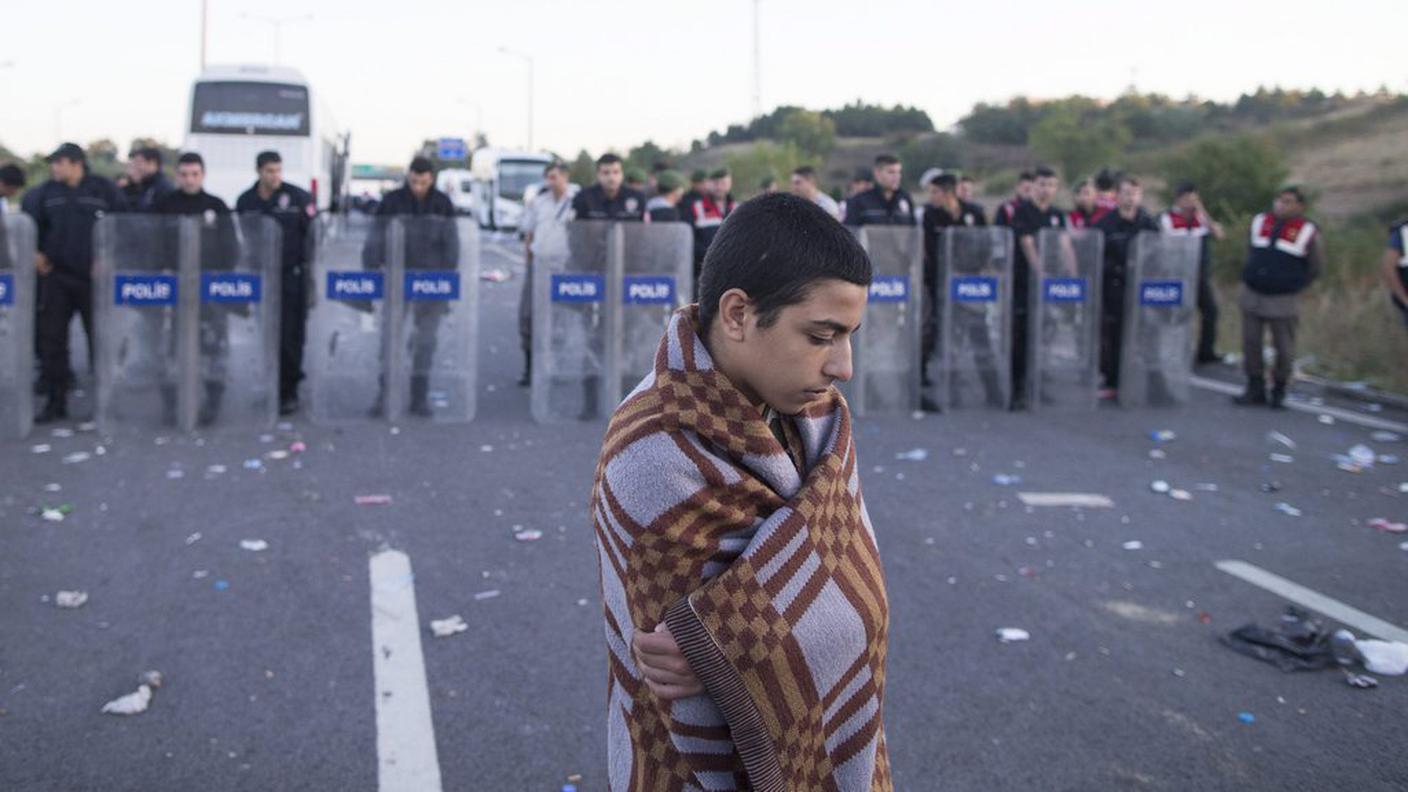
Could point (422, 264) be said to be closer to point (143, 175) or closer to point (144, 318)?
point (144, 318)

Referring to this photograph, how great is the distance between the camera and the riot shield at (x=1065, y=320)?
37.9 ft

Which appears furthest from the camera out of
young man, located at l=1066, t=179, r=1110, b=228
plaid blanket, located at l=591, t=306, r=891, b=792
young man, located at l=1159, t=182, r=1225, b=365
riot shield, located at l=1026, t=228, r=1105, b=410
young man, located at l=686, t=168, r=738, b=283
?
young man, located at l=1159, t=182, r=1225, b=365

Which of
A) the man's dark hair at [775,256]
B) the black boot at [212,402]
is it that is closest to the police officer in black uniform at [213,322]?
the black boot at [212,402]

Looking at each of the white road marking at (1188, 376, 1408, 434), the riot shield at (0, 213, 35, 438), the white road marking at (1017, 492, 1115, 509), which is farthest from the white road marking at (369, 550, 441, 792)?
the white road marking at (1188, 376, 1408, 434)

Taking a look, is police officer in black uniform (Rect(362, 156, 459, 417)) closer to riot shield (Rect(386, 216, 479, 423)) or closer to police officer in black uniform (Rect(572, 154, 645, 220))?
riot shield (Rect(386, 216, 479, 423))

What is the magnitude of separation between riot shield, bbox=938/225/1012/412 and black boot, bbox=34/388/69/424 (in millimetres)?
7290

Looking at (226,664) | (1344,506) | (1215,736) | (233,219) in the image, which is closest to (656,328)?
(233,219)

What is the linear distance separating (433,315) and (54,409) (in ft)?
9.77

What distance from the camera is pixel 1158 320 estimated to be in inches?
468

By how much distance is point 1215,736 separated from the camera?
4.53 meters

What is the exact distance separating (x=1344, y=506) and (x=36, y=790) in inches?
292

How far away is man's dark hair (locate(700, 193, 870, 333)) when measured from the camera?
1959 millimetres

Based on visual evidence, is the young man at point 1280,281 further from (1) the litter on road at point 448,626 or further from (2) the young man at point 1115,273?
(1) the litter on road at point 448,626

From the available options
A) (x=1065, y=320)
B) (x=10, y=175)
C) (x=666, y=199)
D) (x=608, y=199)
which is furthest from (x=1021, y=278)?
(x=10, y=175)
